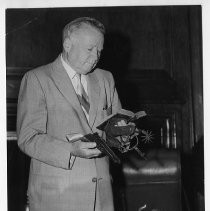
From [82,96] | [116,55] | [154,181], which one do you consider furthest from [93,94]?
[116,55]

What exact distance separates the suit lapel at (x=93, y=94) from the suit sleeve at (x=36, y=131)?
150 millimetres

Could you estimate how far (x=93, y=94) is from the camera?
1.49 metres

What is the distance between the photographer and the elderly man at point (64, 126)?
4.49 ft

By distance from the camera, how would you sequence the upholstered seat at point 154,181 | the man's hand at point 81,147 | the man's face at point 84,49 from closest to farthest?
the man's hand at point 81,147, the man's face at point 84,49, the upholstered seat at point 154,181

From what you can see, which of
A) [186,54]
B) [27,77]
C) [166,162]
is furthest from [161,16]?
[27,77]

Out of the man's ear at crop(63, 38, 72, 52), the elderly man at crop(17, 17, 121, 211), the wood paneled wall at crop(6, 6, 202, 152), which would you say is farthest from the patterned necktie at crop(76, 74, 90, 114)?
the wood paneled wall at crop(6, 6, 202, 152)

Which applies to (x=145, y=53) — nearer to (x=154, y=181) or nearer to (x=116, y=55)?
(x=116, y=55)

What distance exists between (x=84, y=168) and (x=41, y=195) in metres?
0.18

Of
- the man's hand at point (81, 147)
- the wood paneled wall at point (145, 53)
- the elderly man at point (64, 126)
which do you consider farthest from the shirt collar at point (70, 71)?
the wood paneled wall at point (145, 53)

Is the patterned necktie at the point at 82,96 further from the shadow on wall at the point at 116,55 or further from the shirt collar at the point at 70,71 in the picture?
the shadow on wall at the point at 116,55

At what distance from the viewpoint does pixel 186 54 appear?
2.91m

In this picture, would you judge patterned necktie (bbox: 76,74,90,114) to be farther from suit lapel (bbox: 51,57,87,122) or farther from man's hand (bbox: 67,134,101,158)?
man's hand (bbox: 67,134,101,158)

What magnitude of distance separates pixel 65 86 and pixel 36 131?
0.19m
